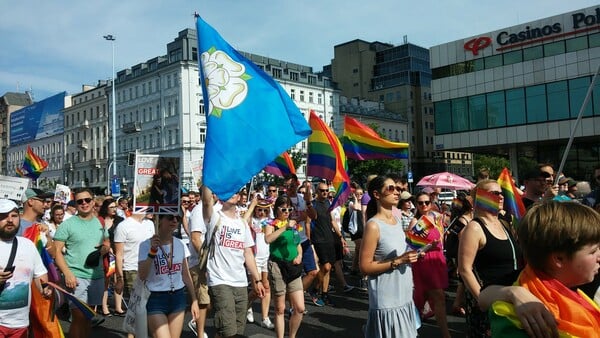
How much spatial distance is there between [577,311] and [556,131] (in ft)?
115

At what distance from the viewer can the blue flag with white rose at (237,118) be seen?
493cm

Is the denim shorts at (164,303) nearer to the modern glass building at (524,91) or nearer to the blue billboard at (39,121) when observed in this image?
the modern glass building at (524,91)

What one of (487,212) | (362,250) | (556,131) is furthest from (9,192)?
(556,131)

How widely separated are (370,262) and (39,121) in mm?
93314

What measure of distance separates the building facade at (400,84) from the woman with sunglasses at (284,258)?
7859 centimetres

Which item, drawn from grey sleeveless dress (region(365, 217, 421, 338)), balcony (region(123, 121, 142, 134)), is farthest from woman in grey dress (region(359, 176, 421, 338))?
balcony (region(123, 121, 142, 134))

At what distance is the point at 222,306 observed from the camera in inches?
202

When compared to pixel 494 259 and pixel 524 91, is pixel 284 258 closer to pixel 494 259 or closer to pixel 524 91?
pixel 494 259

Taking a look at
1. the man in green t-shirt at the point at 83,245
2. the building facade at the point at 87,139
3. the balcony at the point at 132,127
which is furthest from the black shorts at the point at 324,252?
the building facade at the point at 87,139

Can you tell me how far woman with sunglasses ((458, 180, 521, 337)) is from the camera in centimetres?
379

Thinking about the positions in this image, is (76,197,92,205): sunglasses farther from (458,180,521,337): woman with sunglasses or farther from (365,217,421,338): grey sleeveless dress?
(458,180,521,337): woman with sunglasses

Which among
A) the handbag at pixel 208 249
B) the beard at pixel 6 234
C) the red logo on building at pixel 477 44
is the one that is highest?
the red logo on building at pixel 477 44

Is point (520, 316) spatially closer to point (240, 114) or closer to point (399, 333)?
point (399, 333)

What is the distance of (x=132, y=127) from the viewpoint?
7062 centimetres
